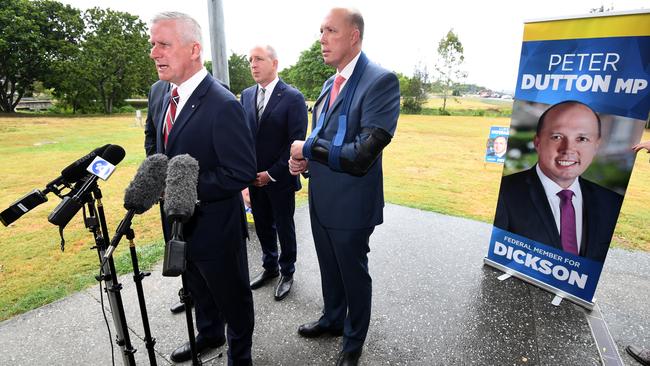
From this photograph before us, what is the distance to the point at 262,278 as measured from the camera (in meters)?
3.52

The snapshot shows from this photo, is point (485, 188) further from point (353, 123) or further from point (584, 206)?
point (353, 123)

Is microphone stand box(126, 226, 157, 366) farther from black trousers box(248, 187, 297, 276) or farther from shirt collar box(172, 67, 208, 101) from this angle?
black trousers box(248, 187, 297, 276)

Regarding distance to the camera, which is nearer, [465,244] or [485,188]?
[465,244]

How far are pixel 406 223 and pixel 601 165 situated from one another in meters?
2.68

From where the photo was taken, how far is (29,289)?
→ 3355 millimetres

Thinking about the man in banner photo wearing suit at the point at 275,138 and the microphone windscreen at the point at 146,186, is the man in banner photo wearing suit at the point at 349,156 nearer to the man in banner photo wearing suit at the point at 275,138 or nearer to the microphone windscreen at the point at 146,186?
the man in banner photo wearing suit at the point at 275,138

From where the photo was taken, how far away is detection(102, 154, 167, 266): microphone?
50.7 inches

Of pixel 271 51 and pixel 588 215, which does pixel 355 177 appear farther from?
pixel 588 215

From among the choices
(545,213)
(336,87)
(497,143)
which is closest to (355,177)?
(336,87)

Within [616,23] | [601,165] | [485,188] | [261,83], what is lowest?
[485,188]

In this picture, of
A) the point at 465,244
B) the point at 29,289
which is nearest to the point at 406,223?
the point at 465,244

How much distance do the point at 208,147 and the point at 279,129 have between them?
135 centimetres

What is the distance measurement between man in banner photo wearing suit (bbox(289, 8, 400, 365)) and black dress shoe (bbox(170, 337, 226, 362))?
98 cm

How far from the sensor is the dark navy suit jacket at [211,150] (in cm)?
188
